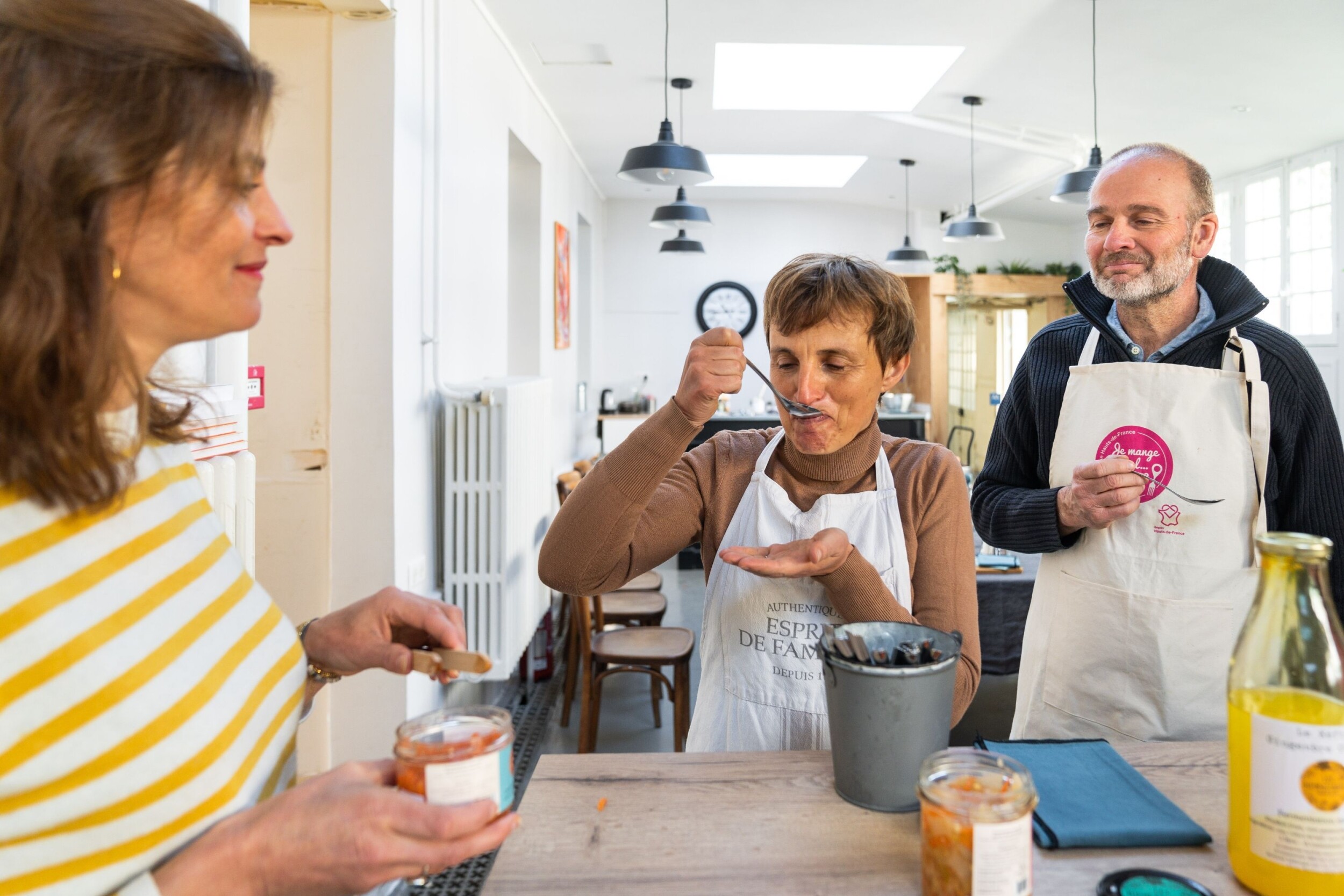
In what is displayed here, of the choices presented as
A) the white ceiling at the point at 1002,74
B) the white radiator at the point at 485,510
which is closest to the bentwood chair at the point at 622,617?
the white radiator at the point at 485,510

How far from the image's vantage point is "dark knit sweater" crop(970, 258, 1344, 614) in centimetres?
152

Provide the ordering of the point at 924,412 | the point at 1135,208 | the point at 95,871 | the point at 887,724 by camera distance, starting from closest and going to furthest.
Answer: the point at 95,871 < the point at 887,724 < the point at 1135,208 < the point at 924,412

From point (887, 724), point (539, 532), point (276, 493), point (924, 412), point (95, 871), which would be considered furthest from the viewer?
point (924, 412)

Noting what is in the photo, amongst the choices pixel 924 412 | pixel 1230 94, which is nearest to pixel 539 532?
pixel 1230 94

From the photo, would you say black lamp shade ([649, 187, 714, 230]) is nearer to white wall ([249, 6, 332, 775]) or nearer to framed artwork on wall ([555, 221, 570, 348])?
framed artwork on wall ([555, 221, 570, 348])

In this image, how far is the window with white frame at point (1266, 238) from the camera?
687cm

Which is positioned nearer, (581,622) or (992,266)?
(581,622)

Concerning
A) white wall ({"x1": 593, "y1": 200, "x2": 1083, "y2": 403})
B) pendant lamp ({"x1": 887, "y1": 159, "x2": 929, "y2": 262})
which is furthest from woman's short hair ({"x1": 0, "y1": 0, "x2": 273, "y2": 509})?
white wall ({"x1": 593, "y1": 200, "x2": 1083, "y2": 403})

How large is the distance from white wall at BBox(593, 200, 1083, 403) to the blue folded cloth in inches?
338

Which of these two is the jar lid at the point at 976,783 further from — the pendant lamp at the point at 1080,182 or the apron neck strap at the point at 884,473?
the pendant lamp at the point at 1080,182

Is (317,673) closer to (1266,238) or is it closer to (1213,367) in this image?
(1213,367)

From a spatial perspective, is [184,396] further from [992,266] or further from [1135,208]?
[992,266]

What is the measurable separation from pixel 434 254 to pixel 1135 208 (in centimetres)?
216

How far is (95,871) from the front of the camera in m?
0.60
